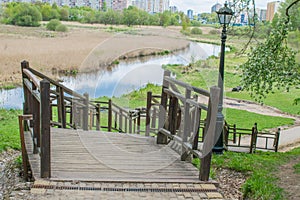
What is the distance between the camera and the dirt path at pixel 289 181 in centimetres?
390

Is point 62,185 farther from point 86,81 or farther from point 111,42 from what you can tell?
point 86,81

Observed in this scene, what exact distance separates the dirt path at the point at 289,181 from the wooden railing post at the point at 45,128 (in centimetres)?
257

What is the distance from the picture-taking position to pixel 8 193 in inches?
140

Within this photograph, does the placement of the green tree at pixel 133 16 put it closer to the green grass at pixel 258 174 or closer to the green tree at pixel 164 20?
the green tree at pixel 164 20

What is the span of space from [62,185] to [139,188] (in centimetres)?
77

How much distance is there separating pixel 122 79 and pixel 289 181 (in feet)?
11.4

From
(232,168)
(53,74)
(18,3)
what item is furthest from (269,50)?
(18,3)

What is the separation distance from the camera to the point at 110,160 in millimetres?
4328

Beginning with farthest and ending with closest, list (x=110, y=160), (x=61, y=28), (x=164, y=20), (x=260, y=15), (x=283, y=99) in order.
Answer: (x=61, y=28), (x=283, y=99), (x=164, y=20), (x=260, y=15), (x=110, y=160)

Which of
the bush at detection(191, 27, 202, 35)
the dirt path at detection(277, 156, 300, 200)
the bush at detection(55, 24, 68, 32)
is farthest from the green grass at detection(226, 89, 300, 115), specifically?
the dirt path at detection(277, 156, 300, 200)

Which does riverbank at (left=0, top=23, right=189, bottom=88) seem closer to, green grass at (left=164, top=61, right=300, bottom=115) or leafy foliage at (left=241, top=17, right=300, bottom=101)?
green grass at (left=164, top=61, right=300, bottom=115)

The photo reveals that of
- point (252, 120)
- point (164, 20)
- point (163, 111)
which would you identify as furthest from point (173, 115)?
point (252, 120)

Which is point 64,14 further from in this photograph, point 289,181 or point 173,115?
point 289,181

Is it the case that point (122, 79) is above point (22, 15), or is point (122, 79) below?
below
